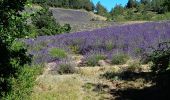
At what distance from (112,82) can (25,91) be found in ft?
9.67

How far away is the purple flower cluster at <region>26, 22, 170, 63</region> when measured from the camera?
48.9 feet

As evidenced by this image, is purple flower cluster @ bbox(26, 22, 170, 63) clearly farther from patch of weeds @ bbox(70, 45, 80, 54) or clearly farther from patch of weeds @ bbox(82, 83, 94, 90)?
patch of weeds @ bbox(82, 83, 94, 90)

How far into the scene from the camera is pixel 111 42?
15.9 meters

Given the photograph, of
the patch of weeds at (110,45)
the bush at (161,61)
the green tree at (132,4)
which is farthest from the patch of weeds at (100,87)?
the green tree at (132,4)

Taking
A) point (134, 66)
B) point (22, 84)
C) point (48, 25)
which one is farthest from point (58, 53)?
point (48, 25)

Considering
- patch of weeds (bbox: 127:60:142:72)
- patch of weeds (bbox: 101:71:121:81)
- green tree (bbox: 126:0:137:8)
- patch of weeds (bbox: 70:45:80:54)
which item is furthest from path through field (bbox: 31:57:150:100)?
green tree (bbox: 126:0:137:8)

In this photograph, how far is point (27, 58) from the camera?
775cm

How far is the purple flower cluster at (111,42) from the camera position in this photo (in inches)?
587

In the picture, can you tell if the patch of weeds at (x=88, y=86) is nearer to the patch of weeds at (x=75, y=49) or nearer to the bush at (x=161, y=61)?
the bush at (x=161, y=61)

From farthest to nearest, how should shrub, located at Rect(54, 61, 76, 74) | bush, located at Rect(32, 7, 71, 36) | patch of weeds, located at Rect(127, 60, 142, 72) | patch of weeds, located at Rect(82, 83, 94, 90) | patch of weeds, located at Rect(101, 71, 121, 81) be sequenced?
bush, located at Rect(32, 7, 71, 36) → shrub, located at Rect(54, 61, 76, 74) → patch of weeds, located at Rect(127, 60, 142, 72) → patch of weeds, located at Rect(101, 71, 121, 81) → patch of weeds, located at Rect(82, 83, 94, 90)

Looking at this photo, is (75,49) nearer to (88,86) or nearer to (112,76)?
(112,76)

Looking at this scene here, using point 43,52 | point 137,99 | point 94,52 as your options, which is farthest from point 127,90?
point 43,52

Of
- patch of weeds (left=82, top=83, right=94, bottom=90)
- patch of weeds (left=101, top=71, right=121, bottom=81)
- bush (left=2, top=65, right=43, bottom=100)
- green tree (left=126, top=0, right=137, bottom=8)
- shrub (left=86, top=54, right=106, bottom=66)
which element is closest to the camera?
bush (left=2, top=65, right=43, bottom=100)

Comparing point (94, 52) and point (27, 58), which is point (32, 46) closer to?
point (94, 52)
